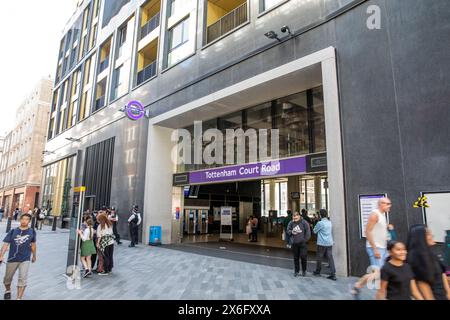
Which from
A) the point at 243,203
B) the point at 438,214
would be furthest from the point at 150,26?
the point at 438,214

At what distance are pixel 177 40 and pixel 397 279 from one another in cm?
1536

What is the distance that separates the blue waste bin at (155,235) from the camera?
1431cm

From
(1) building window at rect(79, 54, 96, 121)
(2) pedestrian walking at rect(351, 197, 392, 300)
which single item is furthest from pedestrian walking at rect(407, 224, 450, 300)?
(1) building window at rect(79, 54, 96, 121)

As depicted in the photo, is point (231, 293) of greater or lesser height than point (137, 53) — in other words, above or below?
below

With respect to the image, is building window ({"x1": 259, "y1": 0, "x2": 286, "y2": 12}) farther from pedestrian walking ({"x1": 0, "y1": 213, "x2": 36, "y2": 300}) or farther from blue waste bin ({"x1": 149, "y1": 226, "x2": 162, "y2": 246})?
blue waste bin ({"x1": 149, "y1": 226, "x2": 162, "y2": 246})

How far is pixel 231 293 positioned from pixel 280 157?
611 centimetres

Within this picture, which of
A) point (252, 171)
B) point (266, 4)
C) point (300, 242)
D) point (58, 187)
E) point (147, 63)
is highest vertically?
point (147, 63)

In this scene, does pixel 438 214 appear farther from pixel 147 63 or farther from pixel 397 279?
pixel 147 63

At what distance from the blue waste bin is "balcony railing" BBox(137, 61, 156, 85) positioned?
8.50m

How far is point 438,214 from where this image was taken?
6375mm

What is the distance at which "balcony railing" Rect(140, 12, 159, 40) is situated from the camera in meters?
17.8

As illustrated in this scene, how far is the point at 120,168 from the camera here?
17.8 metres
